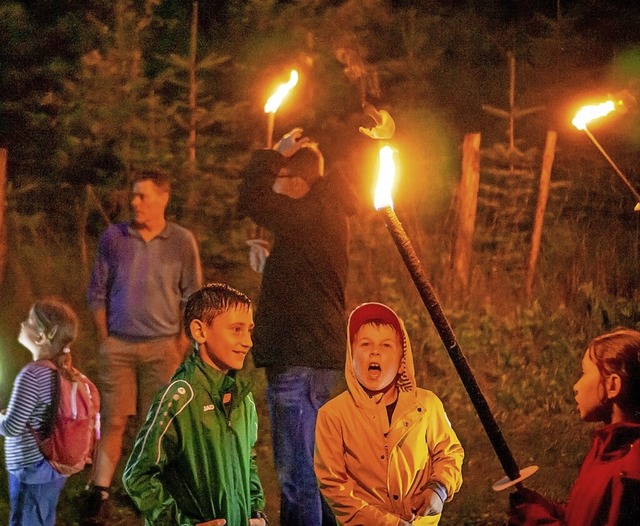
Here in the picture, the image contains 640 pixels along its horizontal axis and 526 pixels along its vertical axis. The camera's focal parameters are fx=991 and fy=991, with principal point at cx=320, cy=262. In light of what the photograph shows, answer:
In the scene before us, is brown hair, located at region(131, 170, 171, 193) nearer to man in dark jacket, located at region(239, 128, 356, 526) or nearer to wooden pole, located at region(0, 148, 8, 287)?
man in dark jacket, located at region(239, 128, 356, 526)

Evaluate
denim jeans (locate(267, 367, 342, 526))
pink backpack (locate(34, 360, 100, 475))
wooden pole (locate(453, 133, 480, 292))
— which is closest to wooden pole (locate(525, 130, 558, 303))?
wooden pole (locate(453, 133, 480, 292))

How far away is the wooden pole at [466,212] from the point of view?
9758 millimetres

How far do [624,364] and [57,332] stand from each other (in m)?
2.79

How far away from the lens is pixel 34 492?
4895mm

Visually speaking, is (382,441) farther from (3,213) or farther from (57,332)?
(3,213)

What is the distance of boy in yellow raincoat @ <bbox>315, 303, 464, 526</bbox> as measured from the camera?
160 inches

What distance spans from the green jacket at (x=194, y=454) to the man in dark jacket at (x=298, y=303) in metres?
1.12

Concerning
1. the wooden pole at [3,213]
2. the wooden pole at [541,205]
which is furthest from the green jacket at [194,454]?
the wooden pole at [541,205]

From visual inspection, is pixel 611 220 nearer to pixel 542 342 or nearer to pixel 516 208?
pixel 516 208

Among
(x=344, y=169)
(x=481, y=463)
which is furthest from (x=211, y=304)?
(x=344, y=169)

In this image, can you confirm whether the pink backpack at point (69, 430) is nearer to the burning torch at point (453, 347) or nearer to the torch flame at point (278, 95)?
the torch flame at point (278, 95)

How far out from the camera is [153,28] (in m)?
11.1

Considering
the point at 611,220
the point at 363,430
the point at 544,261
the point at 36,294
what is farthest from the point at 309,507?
the point at 611,220

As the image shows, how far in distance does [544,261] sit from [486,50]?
17.3ft
